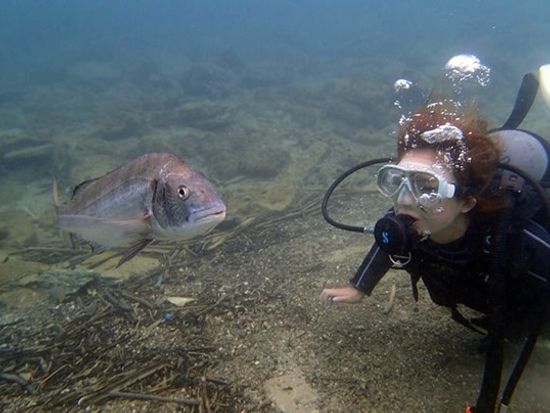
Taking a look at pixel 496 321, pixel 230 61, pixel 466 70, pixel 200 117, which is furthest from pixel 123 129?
pixel 466 70

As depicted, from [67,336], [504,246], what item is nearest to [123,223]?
[504,246]

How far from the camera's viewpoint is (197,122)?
760 inches

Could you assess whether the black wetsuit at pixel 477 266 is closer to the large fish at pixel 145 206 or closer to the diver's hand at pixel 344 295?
the diver's hand at pixel 344 295

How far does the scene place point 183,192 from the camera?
2.24 metres

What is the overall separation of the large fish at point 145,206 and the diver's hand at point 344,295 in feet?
6.52

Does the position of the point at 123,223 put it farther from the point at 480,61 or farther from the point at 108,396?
the point at 480,61

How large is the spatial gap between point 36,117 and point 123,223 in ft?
85.2

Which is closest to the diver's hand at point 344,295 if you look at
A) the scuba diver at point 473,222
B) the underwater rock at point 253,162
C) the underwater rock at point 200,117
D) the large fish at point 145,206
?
the scuba diver at point 473,222

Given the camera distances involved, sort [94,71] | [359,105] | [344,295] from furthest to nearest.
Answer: [94,71], [359,105], [344,295]

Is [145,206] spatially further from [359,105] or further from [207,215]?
[359,105]

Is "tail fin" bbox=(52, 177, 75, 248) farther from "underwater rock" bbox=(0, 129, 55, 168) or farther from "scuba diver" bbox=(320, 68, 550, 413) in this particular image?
"underwater rock" bbox=(0, 129, 55, 168)

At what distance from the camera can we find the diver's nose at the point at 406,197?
111 inches

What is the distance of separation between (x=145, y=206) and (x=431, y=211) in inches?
74.4

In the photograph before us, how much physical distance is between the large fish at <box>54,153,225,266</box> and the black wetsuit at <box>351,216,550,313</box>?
1794 mm
